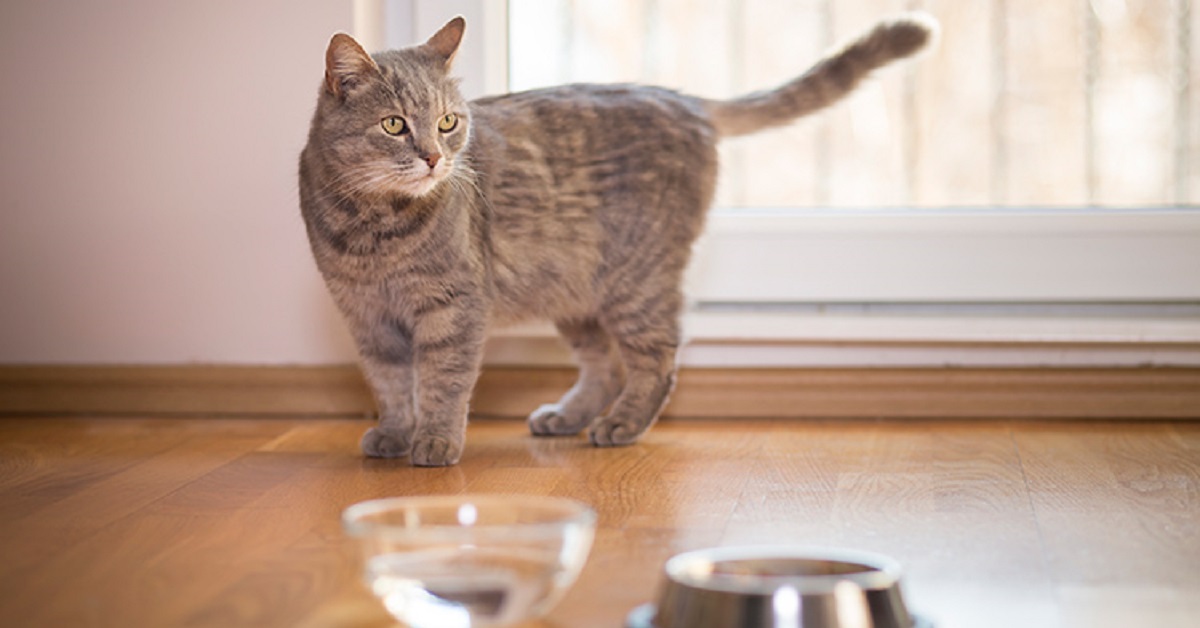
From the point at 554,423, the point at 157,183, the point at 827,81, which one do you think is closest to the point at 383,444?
the point at 554,423

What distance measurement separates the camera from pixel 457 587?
0.98m

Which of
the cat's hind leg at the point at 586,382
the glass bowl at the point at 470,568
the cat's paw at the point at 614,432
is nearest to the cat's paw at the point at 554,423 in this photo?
the cat's hind leg at the point at 586,382

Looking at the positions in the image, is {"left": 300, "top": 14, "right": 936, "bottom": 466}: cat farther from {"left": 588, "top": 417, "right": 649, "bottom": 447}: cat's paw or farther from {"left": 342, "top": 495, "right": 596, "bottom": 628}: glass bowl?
{"left": 342, "top": 495, "right": 596, "bottom": 628}: glass bowl

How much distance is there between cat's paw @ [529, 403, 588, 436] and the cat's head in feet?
1.60

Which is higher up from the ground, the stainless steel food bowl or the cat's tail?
the cat's tail

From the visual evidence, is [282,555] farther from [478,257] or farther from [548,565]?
[478,257]

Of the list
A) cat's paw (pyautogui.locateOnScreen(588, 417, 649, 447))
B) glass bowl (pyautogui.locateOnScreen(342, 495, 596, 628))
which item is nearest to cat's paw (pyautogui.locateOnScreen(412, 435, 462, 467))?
cat's paw (pyautogui.locateOnScreen(588, 417, 649, 447))

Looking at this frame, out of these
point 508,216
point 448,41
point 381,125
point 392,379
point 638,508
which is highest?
point 448,41

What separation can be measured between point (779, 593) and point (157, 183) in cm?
173

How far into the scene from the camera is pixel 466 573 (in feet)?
3.28

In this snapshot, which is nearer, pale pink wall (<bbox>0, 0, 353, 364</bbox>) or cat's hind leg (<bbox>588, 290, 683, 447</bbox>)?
cat's hind leg (<bbox>588, 290, 683, 447</bbox>)

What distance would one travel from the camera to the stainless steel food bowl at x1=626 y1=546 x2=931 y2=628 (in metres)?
0.90

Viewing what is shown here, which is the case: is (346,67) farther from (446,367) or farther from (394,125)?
(446,367)

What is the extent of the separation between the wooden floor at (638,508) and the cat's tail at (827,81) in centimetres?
51
